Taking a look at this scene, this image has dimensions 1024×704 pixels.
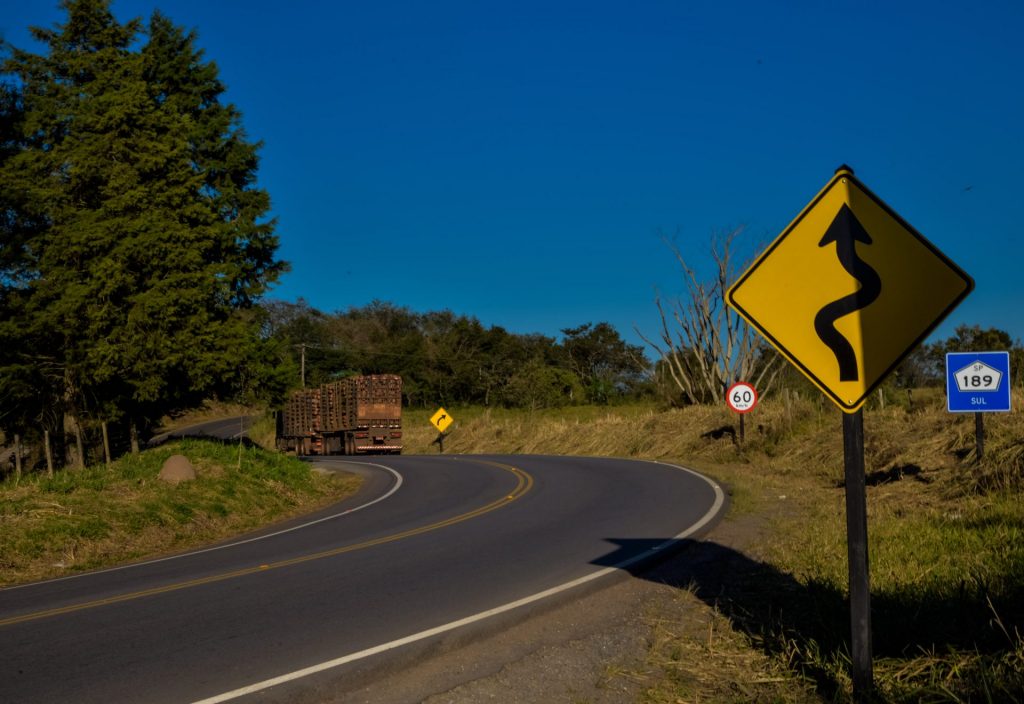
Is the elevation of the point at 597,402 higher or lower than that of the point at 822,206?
lower

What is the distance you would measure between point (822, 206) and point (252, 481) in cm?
1676

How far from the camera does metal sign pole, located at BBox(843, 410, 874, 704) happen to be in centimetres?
419

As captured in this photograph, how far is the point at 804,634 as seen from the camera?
575 cm

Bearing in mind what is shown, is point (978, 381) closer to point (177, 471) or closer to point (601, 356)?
point (177, 471)

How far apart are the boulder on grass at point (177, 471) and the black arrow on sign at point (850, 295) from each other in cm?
1546

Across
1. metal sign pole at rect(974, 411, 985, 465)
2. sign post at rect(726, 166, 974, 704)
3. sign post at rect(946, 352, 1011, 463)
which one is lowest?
→ metal sign pole at rect(974, 411, 985, 465)

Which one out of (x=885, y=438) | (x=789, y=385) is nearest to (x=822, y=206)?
(x=885, y=438)

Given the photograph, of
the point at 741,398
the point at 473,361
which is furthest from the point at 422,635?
the point at 473,361

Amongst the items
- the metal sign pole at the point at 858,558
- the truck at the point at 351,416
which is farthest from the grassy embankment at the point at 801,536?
the truck at the point at 351,416

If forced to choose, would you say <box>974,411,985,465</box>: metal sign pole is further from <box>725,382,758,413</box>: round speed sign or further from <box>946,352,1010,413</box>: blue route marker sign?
<box>725,382,758,413</box>: round speed sign

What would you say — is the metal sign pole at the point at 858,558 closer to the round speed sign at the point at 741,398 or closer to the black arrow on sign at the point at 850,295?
the black arrow on sign at the point at 850,295

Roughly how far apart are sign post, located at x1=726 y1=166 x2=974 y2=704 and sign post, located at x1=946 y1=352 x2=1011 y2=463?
1009cm

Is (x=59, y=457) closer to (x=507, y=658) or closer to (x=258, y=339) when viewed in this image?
(x=258, y=339)

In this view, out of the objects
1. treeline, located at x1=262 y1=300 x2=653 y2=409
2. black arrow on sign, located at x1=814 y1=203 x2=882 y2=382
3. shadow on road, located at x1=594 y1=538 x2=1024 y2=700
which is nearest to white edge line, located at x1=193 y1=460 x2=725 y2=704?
shadow on road, located at x1=594 y1=538 x2=1024 y2=700
